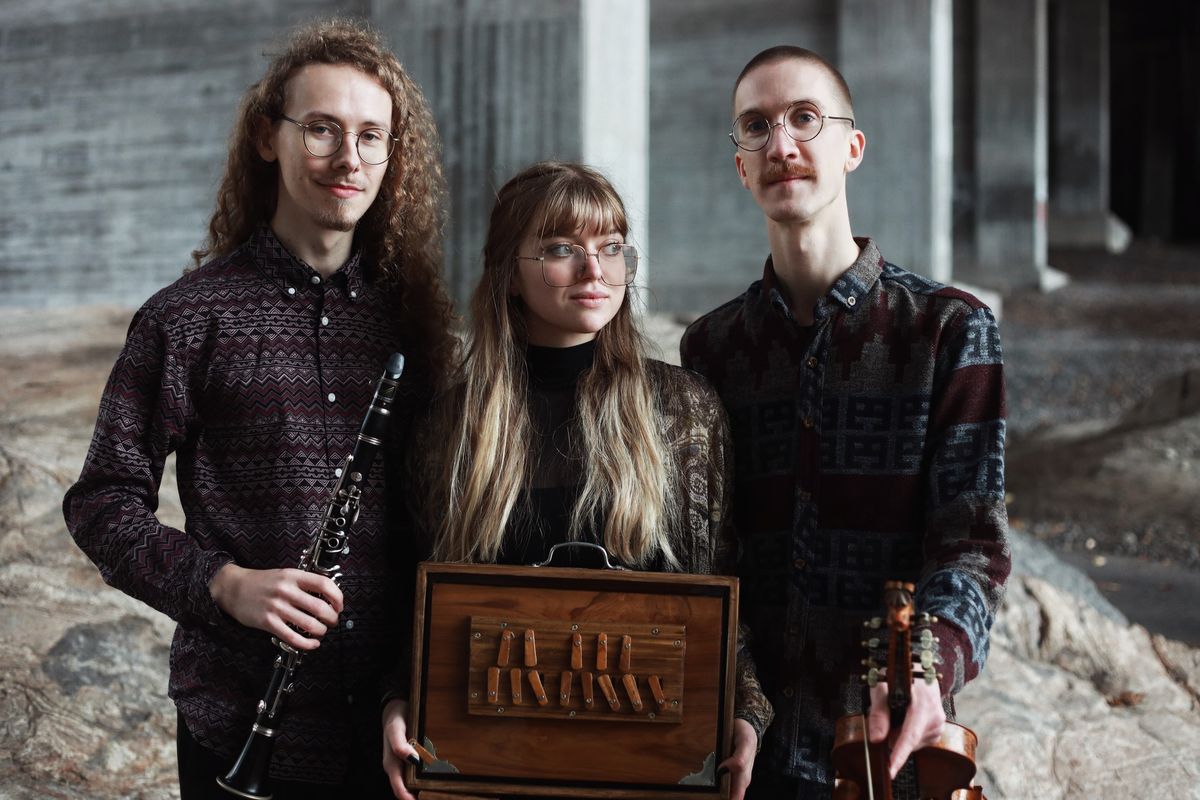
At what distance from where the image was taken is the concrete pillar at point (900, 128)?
10.5 meters

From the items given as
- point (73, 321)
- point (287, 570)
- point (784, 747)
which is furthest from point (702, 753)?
point (73, 321)

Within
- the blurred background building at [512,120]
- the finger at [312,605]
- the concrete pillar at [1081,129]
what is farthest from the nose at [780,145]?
the concrete pillar at [1081,129]

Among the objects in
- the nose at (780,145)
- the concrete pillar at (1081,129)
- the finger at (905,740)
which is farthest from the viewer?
the concrete pillar at (1081,129)

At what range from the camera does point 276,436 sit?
2176mm

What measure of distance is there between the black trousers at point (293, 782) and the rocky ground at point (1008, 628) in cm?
150

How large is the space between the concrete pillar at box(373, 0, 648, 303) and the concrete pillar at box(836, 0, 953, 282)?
465 cm

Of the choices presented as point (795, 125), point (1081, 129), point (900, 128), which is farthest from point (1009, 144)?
point (795, 125)

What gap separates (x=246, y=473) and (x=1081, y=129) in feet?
74.0

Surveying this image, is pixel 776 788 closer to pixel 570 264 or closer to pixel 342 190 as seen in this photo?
pixel 570 264

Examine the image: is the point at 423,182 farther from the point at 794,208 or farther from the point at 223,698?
the point at 223,698

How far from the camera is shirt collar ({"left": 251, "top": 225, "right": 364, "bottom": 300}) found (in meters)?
2.27

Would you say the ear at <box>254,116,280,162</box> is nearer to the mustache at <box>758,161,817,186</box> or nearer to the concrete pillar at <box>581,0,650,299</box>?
the mustache at <box>758,161,817,186</box>

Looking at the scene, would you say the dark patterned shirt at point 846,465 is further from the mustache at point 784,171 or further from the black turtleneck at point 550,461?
the black turtleneck at point 550,461

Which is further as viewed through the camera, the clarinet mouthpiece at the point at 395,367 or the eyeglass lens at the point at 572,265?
the eyeglass lens at the point at 572,265
